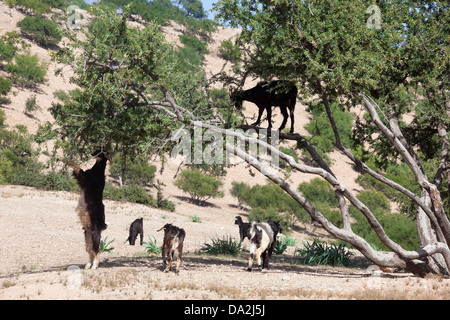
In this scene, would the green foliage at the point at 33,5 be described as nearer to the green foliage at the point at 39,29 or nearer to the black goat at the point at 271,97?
the green foliage at the point at 39,29

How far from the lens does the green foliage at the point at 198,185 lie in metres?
37.1

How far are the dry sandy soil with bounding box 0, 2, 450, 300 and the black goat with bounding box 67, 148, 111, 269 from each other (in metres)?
0.71

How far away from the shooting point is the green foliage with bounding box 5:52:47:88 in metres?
49.6

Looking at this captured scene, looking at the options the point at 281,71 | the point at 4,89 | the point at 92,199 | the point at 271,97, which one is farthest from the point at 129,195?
the point at 4,89

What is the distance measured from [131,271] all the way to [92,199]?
62.3 inches

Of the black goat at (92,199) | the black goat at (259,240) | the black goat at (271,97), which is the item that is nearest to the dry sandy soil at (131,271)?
the black goat at (259,240)

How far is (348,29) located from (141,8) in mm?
73533

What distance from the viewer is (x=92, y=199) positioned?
31.6 feet

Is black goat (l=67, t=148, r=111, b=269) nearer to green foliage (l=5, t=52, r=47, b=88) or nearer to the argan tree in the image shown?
the argan tree

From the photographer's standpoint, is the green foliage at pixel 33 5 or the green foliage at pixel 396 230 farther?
the green foliage at pixel 33 5

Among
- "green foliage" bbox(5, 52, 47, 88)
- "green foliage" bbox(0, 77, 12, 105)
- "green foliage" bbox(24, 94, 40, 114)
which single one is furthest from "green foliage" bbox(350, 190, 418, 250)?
"green foliage" bbox(5, 52, 47, 88)

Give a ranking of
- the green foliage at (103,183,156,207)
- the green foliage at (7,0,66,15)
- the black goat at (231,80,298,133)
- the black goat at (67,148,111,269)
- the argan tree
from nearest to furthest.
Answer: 1. the black goat at (67,148,111,269)
2. the argan tree
3. the black goat at (231,80,298,133)
4. the green foliage at (103,183,156,207)
5. the green foliage at (7,0,66,15)

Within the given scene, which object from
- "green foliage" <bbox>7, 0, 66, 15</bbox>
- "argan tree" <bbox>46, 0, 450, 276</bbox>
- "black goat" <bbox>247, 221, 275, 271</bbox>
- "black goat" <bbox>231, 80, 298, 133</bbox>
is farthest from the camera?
"green foliage" <bbox>7, 0, 66, 15</bbox>

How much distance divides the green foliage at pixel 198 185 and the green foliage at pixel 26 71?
67.5 feet
